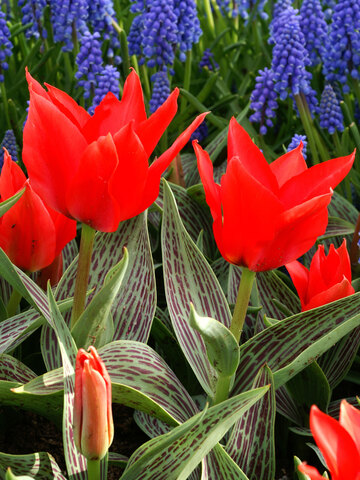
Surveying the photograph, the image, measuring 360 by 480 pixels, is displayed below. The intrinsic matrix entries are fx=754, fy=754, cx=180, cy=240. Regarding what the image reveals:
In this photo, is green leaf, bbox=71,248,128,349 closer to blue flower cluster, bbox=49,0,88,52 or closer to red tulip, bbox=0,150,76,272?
red tulip, bbox=0,150,76,272

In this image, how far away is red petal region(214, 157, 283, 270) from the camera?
82 cm

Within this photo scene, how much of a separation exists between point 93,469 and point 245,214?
32 centimetres

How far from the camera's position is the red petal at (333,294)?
3.30ft

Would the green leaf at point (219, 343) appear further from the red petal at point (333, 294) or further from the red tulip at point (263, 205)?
the red petal at point (333, 294)

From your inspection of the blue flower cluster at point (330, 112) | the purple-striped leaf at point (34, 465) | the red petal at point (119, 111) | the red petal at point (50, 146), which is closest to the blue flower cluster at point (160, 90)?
the blue flower cluster at point (330, 112)

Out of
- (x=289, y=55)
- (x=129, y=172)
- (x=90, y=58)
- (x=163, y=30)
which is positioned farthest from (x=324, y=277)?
(x=163, y=30)

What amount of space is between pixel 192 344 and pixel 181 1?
4.04 ft

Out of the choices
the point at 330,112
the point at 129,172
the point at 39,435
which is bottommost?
the point at 39,435

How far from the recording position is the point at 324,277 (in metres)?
1.08

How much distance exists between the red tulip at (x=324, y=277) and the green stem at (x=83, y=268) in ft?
1.06

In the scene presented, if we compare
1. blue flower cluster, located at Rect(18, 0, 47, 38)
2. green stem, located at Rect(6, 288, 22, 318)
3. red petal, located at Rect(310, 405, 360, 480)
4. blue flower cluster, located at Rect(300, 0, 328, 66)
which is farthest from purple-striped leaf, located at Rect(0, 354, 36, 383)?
blue flower cluster, located at Rect(18, 0, 47, 38)

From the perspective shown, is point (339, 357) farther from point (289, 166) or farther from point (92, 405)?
point (92, 405)

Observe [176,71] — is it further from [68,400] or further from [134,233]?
[68,400]

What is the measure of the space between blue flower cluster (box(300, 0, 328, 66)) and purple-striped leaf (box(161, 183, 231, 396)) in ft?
3.48
